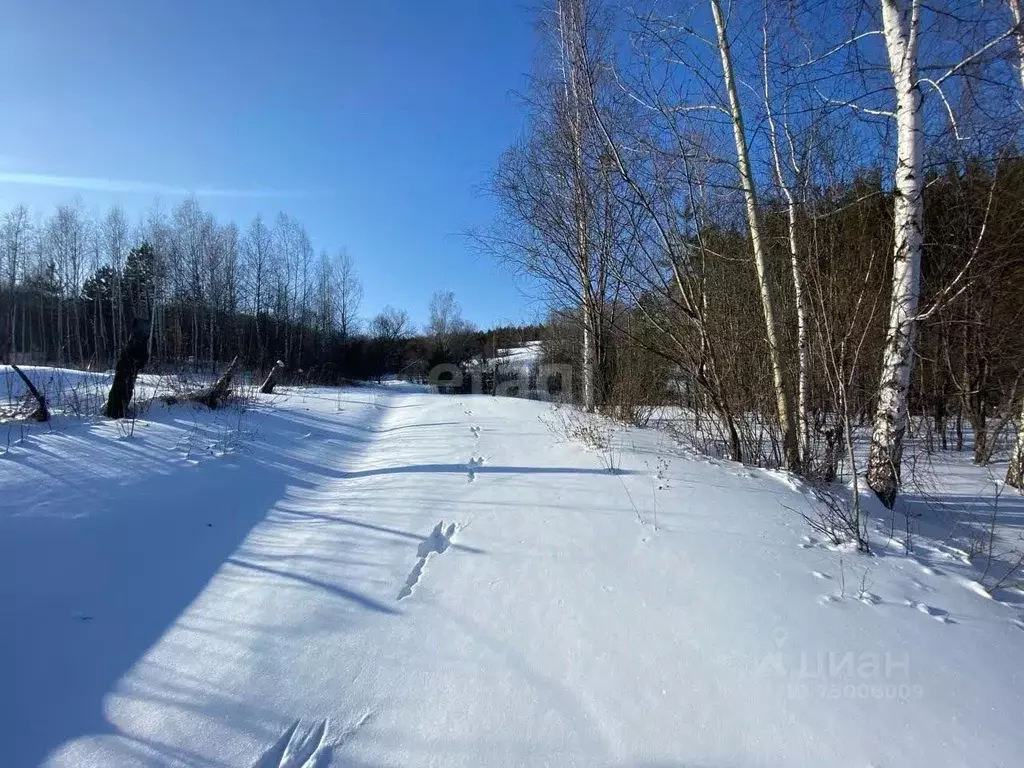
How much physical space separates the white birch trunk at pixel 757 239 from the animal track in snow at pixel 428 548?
394 cm

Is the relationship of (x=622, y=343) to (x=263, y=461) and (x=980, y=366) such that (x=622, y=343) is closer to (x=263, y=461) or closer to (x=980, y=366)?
(x=263, y=461)

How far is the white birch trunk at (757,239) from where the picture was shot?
212 inches

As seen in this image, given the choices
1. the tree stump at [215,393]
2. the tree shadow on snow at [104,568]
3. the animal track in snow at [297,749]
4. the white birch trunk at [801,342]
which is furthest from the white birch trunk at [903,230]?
the tree stump at [215,393]

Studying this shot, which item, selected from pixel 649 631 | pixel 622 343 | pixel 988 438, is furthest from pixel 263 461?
pixel 988 438

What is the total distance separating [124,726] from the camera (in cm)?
194

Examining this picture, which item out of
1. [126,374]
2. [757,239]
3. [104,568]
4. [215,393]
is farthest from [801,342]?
[215,393]

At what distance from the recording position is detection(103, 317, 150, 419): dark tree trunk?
7.55m

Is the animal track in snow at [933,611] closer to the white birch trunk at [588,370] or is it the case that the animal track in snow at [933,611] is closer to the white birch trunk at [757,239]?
the white birch trunk at [757,239]

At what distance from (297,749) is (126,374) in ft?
26.9

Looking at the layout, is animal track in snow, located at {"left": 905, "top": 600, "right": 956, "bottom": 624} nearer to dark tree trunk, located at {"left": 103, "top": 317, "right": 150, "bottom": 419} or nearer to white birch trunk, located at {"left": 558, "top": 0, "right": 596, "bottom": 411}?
white birch trunk, located at {"left": 558, "top": 0, "right": 596, "bottom": 411}

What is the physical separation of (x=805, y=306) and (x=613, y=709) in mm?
5018

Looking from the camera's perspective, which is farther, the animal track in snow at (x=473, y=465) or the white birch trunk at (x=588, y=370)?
the white birch trunk at (x=588, y=370)

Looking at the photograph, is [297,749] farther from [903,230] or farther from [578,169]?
[578,169]

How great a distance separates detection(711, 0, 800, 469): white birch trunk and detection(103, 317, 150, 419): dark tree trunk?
938 centimetres
